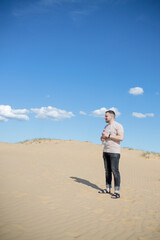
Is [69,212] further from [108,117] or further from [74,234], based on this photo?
[108,117]

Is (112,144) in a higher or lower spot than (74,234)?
higher

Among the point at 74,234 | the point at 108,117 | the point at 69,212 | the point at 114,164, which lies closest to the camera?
the point at 74,234

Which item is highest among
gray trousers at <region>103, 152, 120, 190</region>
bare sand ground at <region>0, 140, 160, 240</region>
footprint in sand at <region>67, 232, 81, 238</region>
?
gray trousers at <region>103, 152, 120, 190</region>

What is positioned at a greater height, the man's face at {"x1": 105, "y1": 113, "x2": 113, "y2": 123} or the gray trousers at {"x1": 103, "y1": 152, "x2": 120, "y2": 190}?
the man's face at {"x1": 105, "y1": 113, "x2": 113, "y2": 123}

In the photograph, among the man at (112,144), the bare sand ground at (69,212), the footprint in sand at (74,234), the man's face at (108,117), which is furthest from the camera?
the man's face at (108,117)

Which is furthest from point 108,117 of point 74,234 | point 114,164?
point 74,234

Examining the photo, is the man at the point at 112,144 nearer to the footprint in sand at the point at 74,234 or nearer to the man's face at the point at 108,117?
the man's face at the point at 108,117

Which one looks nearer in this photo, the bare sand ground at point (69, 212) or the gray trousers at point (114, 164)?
the bare sand ground at point (69, 212)

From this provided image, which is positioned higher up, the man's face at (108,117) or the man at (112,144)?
the man's face at (108,117)

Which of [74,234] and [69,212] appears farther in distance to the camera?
[69,212]

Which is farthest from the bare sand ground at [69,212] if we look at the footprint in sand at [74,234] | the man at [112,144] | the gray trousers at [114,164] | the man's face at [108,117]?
the man's face at [108,117]

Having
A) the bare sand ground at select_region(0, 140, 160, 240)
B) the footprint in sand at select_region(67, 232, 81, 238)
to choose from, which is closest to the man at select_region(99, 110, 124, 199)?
the bare sand ground at select_region(0, 140, 160, 240)

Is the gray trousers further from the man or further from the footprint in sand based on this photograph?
the footprint in sand

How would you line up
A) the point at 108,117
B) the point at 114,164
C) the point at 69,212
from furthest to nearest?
the point at 108,117 → the point at 114,164 → the point at 69,212
